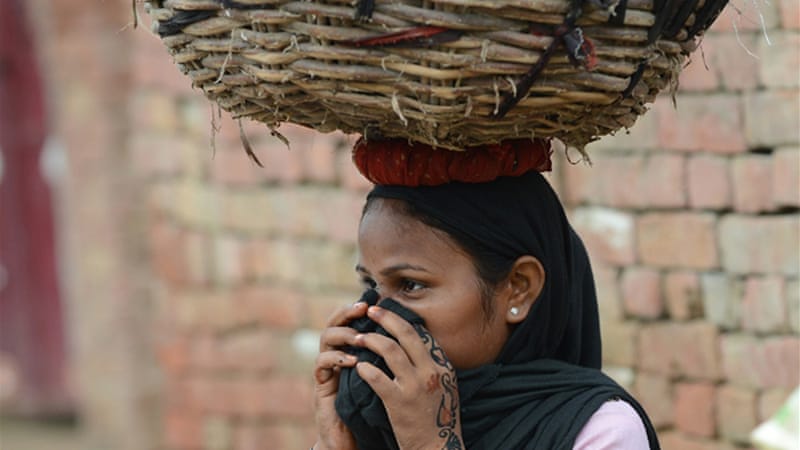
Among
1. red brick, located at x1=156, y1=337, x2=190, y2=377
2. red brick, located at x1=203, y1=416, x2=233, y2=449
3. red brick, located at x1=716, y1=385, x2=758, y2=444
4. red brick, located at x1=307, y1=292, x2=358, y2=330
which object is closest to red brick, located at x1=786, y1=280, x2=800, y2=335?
red brick, located at x1=716, y1=385, x2=758, y2=444

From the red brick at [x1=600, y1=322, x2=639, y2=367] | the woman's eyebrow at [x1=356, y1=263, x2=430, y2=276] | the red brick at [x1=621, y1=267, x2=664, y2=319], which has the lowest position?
the red brick at [x1=600, y1=322, x2=639, y2=367]

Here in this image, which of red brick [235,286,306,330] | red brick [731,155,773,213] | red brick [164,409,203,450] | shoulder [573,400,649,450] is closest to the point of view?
shoulder [573,400,649,450]

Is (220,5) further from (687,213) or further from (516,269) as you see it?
(687,213)

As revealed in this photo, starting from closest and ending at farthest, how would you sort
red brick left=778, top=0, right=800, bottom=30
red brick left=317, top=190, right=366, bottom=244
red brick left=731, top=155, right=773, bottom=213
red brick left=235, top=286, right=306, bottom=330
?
1. red brick left=778, top=0, right=800, bottom=30
2. red brick left=731, top=155, right=773, bottom=213
3. red brick left=317, top=190, right=366, bottom=244
4. red brick left=235, top=286, right=306, bottom=330

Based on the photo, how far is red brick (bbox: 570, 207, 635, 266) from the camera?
4.61m

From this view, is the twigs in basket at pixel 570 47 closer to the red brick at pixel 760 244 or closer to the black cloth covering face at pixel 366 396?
the black cloth covering face at pixel 366 396

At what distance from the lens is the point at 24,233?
955 cm

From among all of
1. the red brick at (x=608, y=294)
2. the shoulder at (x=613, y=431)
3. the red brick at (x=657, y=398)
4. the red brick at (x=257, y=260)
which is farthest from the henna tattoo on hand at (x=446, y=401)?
the red brick at (x=257, y=260)

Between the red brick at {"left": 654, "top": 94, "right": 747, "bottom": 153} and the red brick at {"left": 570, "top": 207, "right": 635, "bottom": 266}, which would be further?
the red brick at {"left": 570, "top": 207, "right": 635, "bottom": 266}

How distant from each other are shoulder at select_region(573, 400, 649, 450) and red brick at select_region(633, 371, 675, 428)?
1.82 meters

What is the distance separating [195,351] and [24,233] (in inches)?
125

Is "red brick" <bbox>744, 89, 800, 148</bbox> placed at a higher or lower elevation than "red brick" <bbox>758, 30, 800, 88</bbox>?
lower

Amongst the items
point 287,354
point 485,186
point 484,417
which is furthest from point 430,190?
point 287,354

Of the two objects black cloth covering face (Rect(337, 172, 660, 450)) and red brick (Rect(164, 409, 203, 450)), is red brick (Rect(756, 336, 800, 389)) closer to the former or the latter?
black cloth covering face (Rect(337, 172, 660, 450))
